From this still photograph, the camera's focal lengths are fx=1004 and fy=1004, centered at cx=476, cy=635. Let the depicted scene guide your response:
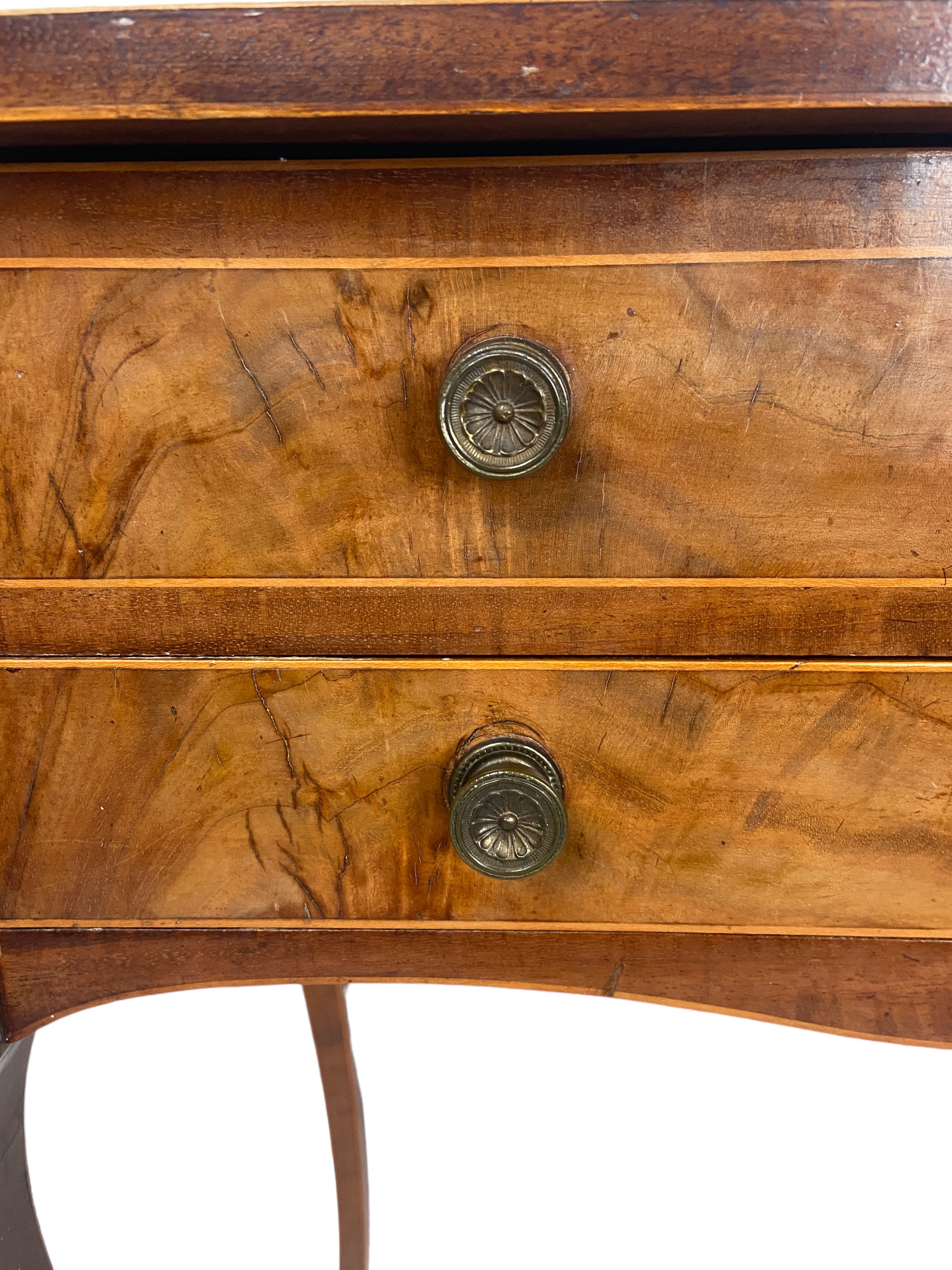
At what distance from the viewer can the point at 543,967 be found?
601 millimetres

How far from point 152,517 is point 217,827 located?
18 cm

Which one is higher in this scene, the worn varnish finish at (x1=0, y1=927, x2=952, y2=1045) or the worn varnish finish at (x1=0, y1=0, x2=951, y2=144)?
the worn varnish finish at (x1=0, y1=0, x2=951, y2=144)

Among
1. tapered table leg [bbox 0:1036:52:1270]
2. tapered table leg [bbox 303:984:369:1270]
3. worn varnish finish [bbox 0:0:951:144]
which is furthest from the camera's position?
tapered table leg [bbox 303:984:369:1270]

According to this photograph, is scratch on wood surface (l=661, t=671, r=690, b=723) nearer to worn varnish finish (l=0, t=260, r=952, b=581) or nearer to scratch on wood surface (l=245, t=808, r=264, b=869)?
worn varnish finish (l=0, t=260, r=952, b=581)

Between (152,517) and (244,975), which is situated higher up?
(152,517)

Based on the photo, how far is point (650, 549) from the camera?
0.53 meters

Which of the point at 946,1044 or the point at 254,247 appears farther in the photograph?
the point at 946,1044

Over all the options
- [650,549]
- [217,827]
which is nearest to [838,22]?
[650,549]

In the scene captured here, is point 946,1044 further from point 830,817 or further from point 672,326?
point 672,326

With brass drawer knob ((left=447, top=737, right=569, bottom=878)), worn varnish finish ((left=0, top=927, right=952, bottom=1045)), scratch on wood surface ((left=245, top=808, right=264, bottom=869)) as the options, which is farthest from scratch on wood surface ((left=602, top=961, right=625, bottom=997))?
scratch on wood surface ((left=245, top=808, right=264, bottom=869))

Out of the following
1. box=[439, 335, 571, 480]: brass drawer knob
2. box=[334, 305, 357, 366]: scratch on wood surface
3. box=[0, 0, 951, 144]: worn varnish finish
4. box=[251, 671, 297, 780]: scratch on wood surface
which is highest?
box=[0, 0, 951, 144]: worn varnish finish

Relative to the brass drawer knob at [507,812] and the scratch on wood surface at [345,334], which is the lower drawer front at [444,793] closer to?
the brass drawer knob at [507,812]

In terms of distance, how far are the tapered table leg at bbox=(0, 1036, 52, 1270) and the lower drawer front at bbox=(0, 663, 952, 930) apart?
0.57 ft

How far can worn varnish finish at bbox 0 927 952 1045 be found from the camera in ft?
1.94
